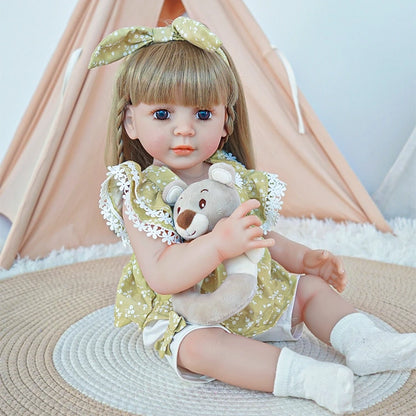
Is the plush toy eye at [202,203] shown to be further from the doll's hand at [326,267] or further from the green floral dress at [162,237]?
the doll's hand at [326,267]

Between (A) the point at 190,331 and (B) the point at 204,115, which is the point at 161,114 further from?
(A) the point at 190,331

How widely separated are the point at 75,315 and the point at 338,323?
0.52 meters

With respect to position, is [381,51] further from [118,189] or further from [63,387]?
[63,387]

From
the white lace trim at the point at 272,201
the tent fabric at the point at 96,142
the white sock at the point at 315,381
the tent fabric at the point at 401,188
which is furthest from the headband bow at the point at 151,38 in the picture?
the tent fabric at the point at 401,188

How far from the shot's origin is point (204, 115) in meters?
0.87

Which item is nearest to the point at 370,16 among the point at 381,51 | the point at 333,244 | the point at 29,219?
the point at 381,51

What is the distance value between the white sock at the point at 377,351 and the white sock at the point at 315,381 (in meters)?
0.10

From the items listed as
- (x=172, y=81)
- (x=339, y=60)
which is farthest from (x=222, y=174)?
(x=339, y=60)

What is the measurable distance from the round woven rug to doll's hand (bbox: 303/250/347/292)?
0.36ft

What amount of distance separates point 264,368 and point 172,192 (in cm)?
28

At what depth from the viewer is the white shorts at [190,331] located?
0.82 m

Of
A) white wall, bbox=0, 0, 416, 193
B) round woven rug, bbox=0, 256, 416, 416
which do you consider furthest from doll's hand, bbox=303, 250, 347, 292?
white wall, bbox=0, 0, 416, 193

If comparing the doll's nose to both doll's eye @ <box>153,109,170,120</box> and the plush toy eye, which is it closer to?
doll's eye @ <box>153,109,170,120</box>

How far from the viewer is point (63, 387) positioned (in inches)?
32.1
